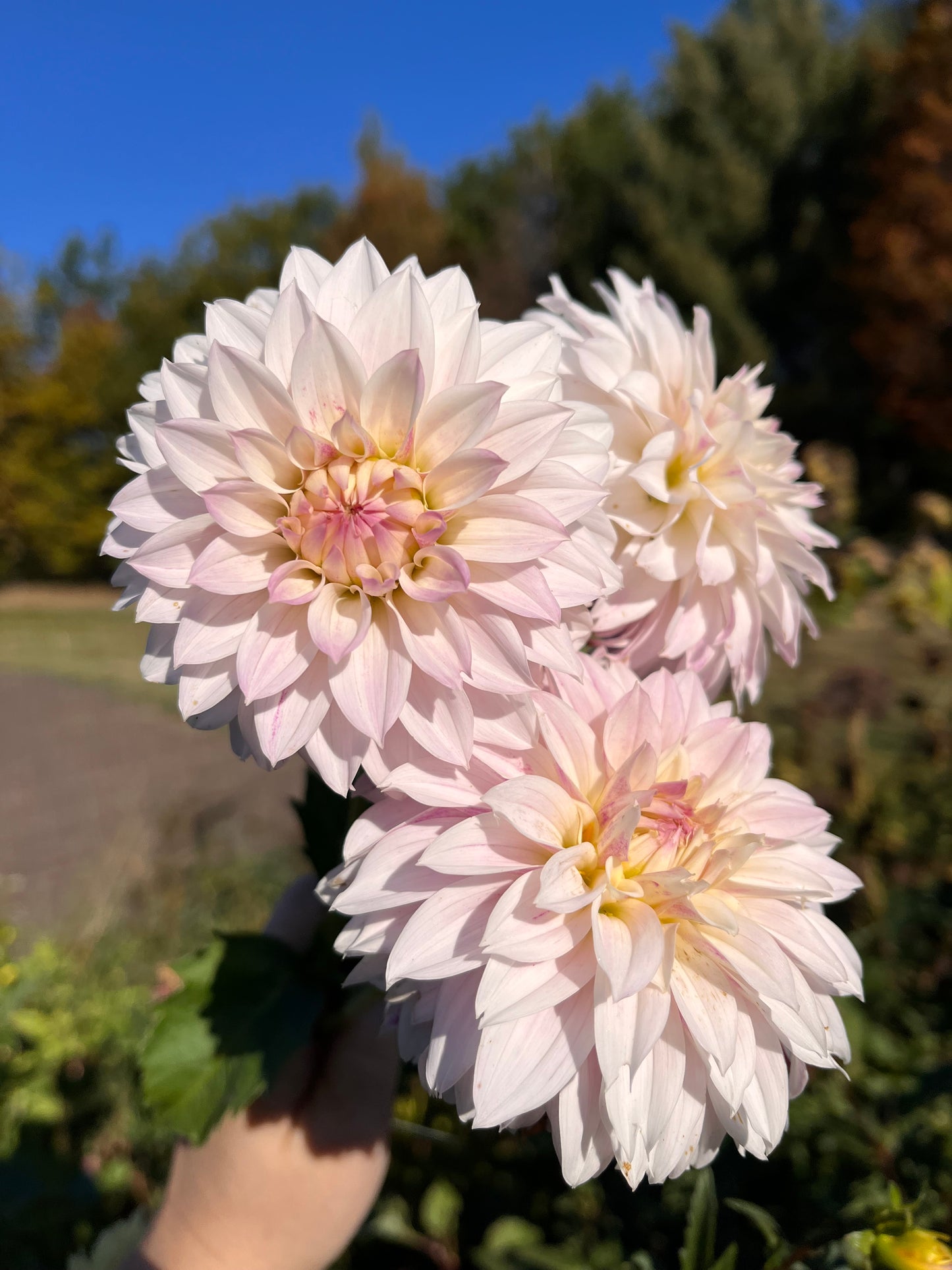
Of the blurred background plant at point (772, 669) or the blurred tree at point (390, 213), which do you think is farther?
the blurred tree at point (390, 213)

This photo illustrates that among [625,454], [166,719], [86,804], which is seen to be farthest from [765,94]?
[625,454]

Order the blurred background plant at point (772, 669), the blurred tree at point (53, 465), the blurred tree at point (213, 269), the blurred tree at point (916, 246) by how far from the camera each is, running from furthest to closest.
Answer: the blurred tree at point (213, 269), the blurred tree at point (53, 465), the blurred tree at point (916, 246), the blurred background plant at point (772, 669)

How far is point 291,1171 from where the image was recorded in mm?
1035

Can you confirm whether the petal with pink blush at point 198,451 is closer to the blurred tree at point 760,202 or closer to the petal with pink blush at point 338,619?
the petal with pink blush at point 338,619

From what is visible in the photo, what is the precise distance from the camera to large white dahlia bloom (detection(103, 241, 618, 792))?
0.66 meters

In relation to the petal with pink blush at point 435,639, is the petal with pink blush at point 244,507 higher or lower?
higher

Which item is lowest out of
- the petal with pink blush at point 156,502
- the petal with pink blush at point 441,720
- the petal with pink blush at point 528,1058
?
the petal with pink blush at point 528,1058

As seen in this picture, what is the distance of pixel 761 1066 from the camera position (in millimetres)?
690

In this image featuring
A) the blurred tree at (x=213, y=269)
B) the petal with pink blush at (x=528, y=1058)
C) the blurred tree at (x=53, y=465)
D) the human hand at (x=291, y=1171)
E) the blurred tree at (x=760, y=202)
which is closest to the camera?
Answer: the petal with pink blush at (x=528, y=1058)

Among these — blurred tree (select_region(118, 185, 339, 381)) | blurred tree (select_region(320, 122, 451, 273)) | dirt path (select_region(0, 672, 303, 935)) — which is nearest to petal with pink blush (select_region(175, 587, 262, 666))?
dirt path (select_region(0, 672, 303, 935))

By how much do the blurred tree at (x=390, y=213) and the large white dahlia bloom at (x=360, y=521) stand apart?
13.8 m

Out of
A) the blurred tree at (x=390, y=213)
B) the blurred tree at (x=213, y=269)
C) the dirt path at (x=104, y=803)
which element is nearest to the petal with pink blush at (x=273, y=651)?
the dirt path at (x=104, y=803)

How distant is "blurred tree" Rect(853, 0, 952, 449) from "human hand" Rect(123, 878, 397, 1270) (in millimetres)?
12080

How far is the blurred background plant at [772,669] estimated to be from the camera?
1406 millimetres
